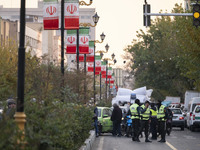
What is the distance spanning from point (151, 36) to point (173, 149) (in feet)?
191

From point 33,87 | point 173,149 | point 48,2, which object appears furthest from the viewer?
point 48,2

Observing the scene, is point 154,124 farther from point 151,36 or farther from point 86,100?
point 151,36

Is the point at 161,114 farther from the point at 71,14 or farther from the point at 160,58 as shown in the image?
the point at 160,58

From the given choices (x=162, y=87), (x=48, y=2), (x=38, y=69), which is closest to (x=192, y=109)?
(x=48, y=2)

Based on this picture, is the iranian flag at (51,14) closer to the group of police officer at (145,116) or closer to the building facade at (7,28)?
the group of police officer at (145,116)

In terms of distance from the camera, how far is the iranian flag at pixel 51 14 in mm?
24481

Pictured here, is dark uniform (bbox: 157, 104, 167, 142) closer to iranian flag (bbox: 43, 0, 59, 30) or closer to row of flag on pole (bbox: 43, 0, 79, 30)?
row of flag on pole (bbox: 43, 0, 79, 30)

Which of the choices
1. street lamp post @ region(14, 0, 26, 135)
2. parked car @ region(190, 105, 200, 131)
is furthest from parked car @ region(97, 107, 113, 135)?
street lamp post @ region(14, 0, 26, 135)

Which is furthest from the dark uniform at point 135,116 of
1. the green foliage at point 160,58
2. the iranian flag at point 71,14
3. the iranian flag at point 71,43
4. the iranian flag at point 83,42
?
the green foliage at point 160,58

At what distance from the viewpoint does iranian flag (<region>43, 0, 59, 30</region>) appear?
24481 mm

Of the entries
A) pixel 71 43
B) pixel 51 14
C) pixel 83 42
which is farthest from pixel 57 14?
pixel 83 42

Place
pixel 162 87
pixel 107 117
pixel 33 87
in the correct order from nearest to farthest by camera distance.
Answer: pixel 33 87, pixel 107 117, pixel 162 87

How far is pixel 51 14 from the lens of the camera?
24.6 meters

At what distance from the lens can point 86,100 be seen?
26.8 m
